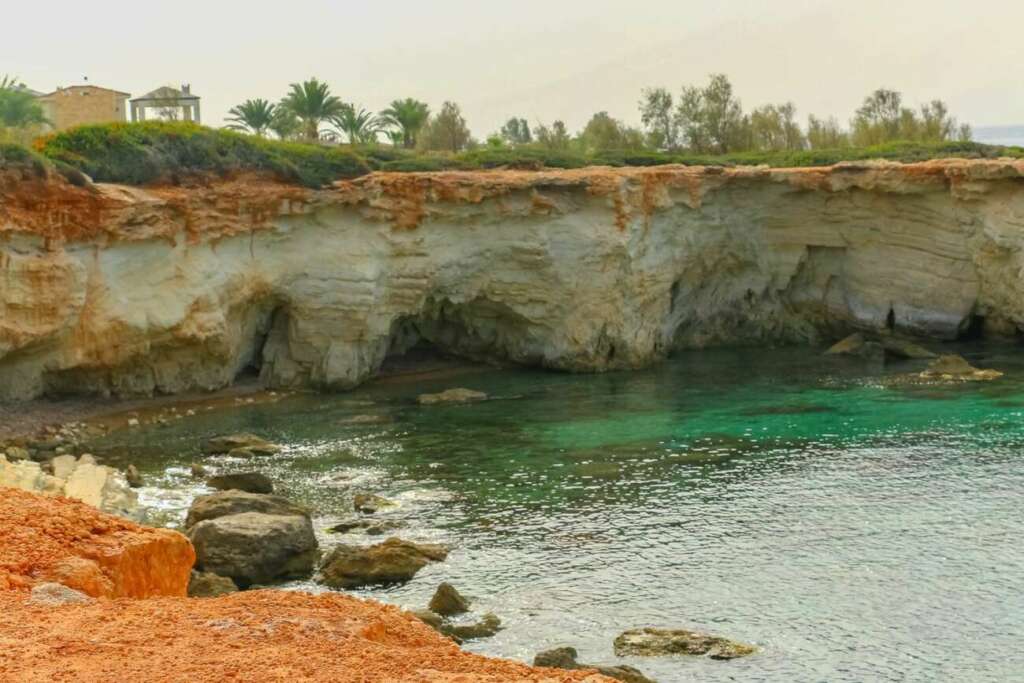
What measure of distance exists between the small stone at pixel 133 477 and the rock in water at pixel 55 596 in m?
15.7

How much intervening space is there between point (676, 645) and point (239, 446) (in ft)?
55.6

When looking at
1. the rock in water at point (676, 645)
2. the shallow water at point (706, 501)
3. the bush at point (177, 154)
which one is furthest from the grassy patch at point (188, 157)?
the rock in water at point (676, 645)

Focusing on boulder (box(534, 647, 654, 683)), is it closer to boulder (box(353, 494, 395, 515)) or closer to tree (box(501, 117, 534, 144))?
boulder (box(353, 494, 395, 515))

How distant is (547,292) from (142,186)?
14.0 meters

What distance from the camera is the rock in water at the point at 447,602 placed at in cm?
1820

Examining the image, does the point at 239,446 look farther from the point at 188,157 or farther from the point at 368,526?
the point at 188,157

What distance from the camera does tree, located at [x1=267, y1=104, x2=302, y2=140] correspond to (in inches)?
2499

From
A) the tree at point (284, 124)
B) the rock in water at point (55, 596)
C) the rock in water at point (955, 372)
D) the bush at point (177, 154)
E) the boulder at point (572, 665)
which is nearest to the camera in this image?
the rock in water at point (55, 596)

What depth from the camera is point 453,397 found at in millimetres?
37344

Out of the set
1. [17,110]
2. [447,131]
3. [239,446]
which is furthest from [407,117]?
[239,446]

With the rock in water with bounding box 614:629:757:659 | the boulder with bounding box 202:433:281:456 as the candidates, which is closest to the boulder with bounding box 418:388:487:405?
the boulder with bounding box 202:433:281:456

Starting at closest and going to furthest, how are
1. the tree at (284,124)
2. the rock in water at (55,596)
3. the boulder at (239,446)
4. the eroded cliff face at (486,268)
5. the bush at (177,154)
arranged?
the rock in water at (55,596) → the boulder at (239,446) → the eroded cliff face at (486,268) → the bush at (177,154) → the tree at (284,124)

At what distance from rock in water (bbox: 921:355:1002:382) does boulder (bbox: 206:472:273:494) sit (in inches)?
885

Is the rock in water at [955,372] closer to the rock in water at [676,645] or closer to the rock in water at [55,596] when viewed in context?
the rock in water at [676,645]
